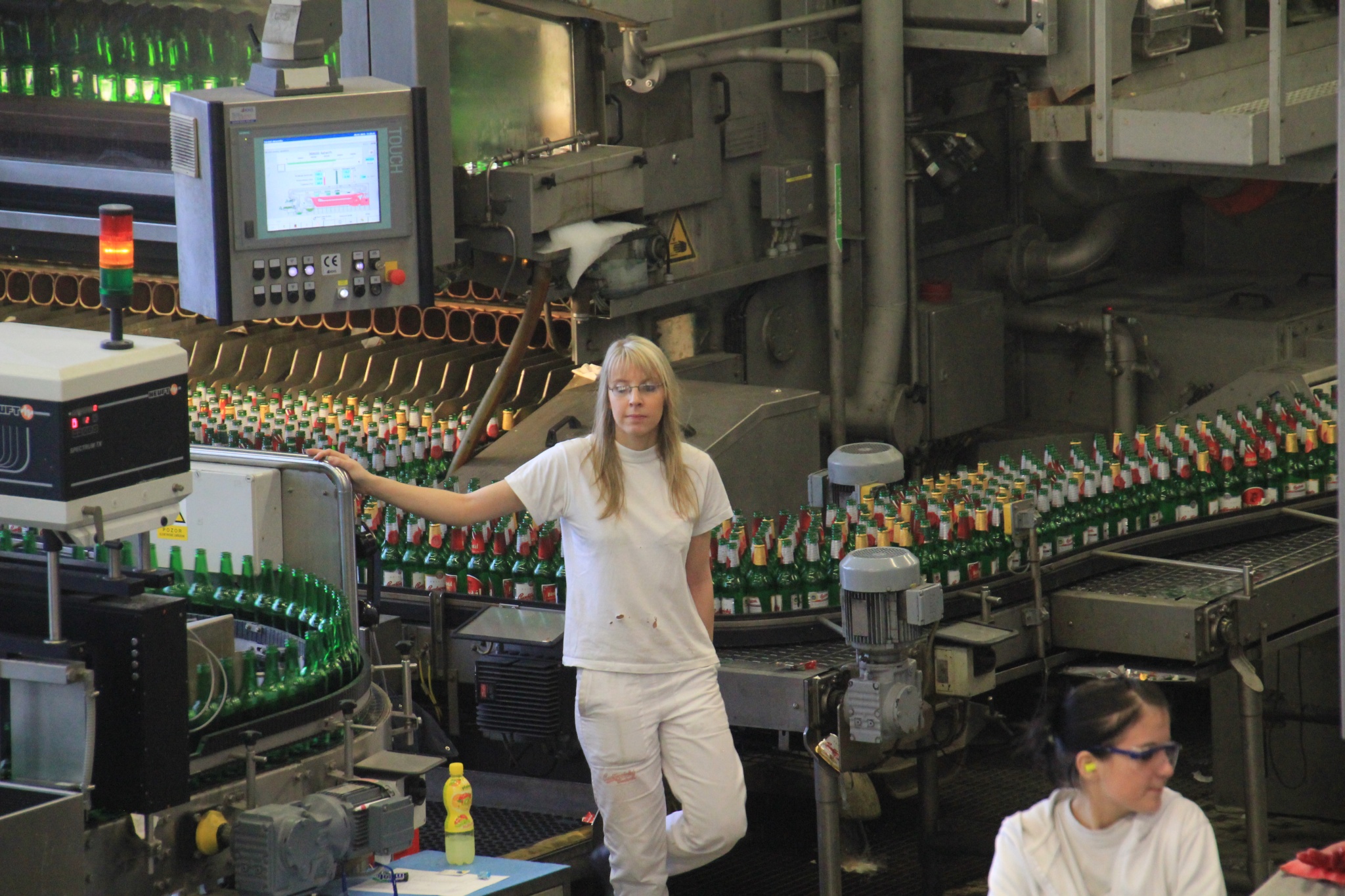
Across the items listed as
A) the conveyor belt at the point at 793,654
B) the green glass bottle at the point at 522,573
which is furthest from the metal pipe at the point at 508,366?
the conveyor belt at the point at 793,654

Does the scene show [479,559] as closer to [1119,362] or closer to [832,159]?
[832,159]

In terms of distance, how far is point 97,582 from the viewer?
3.67 metres

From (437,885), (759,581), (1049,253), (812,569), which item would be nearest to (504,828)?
(759,581)

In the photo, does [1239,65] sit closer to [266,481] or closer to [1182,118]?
[1182,118]

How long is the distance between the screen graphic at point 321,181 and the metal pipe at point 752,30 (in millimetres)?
1259

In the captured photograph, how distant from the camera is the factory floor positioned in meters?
5.50

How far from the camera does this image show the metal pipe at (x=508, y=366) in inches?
258

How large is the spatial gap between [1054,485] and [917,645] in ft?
3.54

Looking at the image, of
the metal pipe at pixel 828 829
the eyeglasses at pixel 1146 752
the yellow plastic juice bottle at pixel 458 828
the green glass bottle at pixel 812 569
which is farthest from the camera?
the green glass bottle at pixel 812 569

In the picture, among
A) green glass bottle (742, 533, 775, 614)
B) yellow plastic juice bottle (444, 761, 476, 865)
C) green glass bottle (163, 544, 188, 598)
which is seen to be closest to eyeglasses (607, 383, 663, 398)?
yellow plastic juice bottle (444, 761, 476, 865)

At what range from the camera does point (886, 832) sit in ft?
20.6

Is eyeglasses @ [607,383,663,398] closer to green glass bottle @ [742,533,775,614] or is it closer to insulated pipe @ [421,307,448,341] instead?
green glass bottle @ [742,533,775,614]

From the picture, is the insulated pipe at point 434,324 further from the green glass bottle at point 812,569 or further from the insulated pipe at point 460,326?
the green glass bottle at point 812,569

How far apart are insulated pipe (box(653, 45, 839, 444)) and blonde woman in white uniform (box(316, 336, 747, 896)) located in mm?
2823
